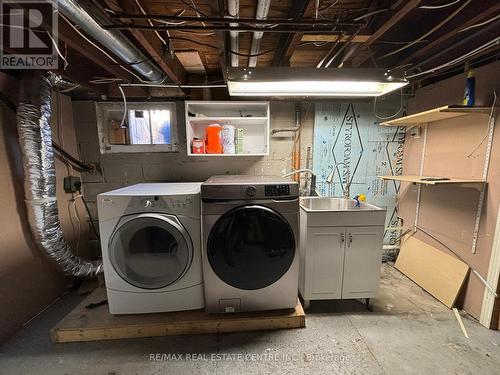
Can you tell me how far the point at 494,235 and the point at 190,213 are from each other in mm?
2321

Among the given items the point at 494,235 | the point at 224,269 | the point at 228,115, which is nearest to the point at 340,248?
the point at 224,269

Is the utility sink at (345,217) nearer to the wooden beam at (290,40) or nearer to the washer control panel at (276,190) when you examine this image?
the washer control panel at (276,190)

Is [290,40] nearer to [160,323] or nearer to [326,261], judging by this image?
[326,261]

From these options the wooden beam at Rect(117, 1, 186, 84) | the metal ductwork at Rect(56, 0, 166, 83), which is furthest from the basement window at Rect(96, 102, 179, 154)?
the metal ductwork at Rect(56, 0, 166, 83)

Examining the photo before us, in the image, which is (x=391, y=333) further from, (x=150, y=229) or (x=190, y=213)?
(x=150, y=229)

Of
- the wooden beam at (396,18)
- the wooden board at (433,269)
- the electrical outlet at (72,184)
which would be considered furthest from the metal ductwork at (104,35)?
the wooden board at (433,269)

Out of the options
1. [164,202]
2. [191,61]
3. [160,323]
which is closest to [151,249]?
[164,202]

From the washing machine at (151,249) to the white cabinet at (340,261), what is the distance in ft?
2.97

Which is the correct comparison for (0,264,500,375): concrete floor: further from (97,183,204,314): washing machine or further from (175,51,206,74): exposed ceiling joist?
(175,51,206,74): exposed ceiling joist

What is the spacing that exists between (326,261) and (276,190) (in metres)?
0.82

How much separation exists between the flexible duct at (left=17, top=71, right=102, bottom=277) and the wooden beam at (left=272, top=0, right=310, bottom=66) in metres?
1.90

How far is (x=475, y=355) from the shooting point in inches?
57.7

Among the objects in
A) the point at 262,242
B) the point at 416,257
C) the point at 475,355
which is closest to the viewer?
the point at 475,355

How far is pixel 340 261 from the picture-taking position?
1868 mm
